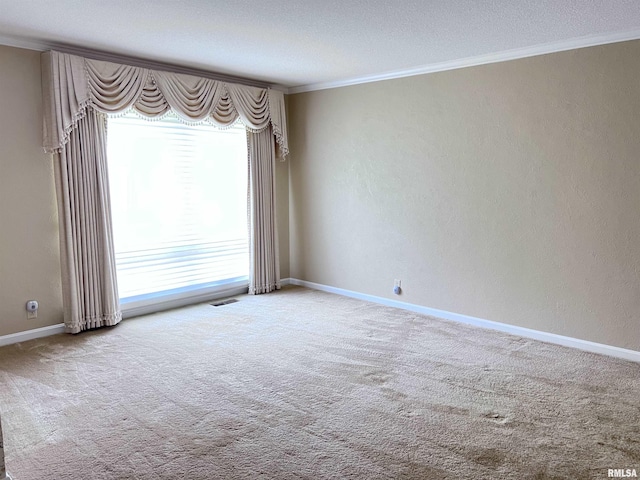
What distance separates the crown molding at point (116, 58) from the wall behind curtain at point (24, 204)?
0.07 metres

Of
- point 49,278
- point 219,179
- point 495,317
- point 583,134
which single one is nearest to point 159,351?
point 49,278

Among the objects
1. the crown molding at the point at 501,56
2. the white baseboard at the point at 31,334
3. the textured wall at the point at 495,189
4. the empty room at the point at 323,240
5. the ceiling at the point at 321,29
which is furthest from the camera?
the white baseboard at the point at 31,334

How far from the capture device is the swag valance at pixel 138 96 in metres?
4.16

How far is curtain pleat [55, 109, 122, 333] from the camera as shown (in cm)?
430

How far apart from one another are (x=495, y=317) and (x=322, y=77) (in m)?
3.10

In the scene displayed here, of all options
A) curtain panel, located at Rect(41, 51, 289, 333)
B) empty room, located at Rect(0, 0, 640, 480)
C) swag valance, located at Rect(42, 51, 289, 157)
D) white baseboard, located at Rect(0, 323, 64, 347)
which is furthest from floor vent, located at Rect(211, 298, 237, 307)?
swag valance, located at Rect(42, 51, 289, 157)

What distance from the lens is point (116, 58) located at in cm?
455

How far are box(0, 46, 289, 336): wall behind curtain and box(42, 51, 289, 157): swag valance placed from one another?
0.42ft

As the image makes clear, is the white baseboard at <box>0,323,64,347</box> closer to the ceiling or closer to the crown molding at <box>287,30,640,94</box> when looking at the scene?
the ceiling

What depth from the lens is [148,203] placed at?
16.6 feet

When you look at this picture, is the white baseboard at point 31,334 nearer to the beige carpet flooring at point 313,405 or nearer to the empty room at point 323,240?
the empty room at point 323,240

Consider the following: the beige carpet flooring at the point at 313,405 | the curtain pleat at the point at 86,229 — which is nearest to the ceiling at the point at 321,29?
the curtain pleat at the point at 86,229

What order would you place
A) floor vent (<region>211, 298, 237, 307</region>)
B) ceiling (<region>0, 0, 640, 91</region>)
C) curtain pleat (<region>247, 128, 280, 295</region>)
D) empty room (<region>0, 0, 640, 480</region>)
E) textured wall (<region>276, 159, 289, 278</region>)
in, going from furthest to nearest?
textured wall (<region>276, 159, 289, 278</region>)
curtain pleat (<region>247, 128, 280, 295</region>)
floor vent (<region>211, 298, 237, 307</region>)
ceiling (<region>0, 0, 640, 91</region>)
empty room (<region>0, 0, 640, 480</region>)

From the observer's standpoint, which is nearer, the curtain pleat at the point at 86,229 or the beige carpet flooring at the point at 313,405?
the beige carpet flooring at the point at 313,405
